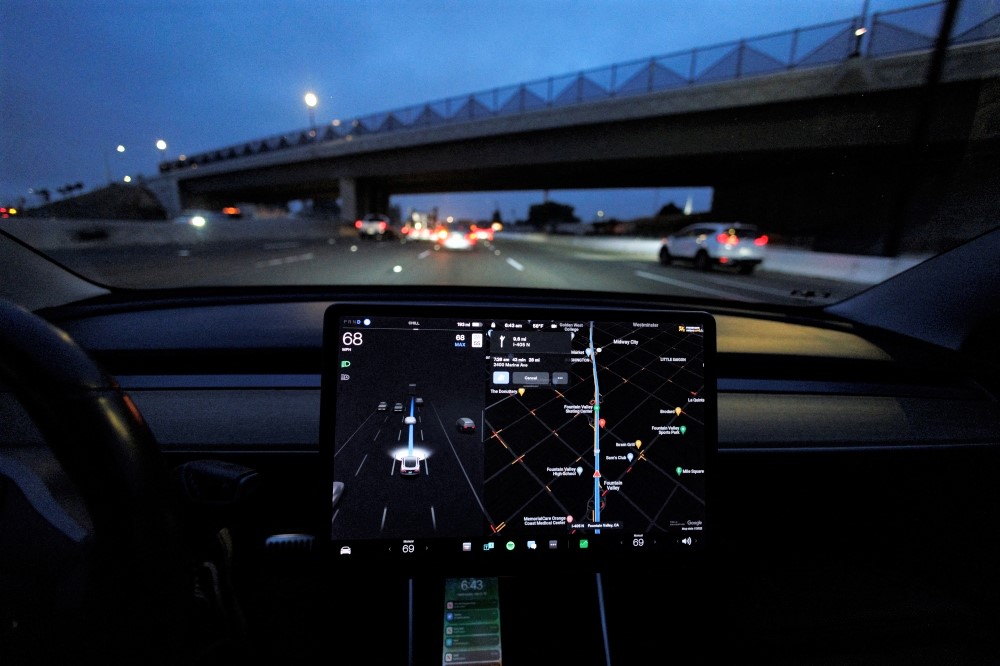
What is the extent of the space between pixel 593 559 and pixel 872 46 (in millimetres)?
4344

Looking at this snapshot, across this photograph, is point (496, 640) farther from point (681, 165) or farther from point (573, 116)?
point (573, 116)


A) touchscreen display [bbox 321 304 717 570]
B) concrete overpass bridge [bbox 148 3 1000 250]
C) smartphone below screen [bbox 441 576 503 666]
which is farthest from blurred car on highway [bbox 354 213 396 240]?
smartphone below screen [bbox 441 576 503 666]

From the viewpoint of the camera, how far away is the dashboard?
1.63 m

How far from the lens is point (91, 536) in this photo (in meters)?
1.11

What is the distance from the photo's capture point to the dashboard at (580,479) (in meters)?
1.63

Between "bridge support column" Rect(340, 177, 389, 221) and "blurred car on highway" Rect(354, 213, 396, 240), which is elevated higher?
"bridge support column" Rect(340, 177, 389, 221)

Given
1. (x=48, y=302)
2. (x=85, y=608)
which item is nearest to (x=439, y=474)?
(x=85, y=608)

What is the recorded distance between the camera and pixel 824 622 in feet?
7.47

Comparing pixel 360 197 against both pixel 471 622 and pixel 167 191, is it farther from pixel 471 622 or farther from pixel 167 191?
pixel 471 622

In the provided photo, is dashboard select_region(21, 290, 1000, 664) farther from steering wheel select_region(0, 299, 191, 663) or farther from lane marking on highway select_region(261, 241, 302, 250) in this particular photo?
lane marking on highway select_region(261, 241, 302, 250)

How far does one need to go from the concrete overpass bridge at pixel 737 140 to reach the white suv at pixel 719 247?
2.09ft

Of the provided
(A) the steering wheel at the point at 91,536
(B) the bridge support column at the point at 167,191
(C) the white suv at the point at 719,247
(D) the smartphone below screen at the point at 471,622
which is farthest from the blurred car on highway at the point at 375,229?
(A) the steering wheel at the point at 91,536

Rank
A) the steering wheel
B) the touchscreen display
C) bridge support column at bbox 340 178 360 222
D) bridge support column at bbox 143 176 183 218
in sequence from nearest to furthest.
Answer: the steering wheel, the touchscreen display, bridge support column at bbox 340 178 360 222, bridge support column at bbox 143 176 183 218

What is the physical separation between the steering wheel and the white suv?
43.3ft
